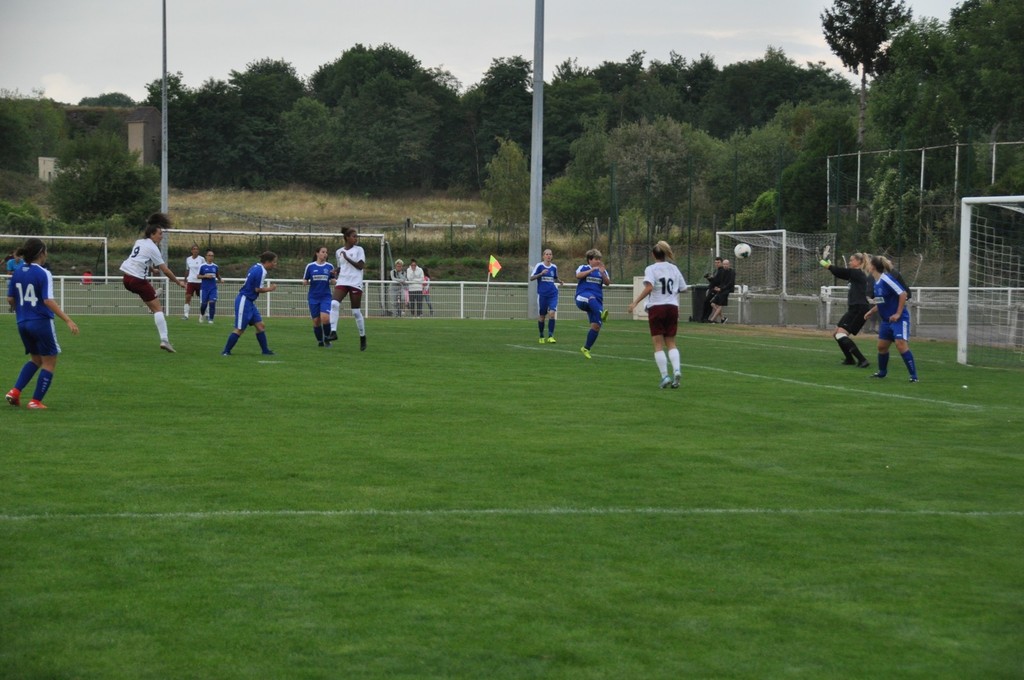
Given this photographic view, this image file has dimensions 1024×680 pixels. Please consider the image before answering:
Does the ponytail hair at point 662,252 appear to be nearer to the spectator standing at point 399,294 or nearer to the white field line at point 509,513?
the white field line at point 509,513

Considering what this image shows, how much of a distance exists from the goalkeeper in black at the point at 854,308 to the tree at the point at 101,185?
50.8m

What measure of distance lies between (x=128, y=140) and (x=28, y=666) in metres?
108

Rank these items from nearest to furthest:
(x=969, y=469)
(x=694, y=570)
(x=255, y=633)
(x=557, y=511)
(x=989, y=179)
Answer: (x=255, y=633), (x=694, y=570), (x=557, y=511), (x=969, y=469), (x=989, y=179)

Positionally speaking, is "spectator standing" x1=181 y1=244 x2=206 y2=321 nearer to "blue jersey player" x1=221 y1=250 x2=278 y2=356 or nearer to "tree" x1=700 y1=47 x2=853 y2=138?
"blue jersey player" x1=221 y1=250 x2=278 y2=356

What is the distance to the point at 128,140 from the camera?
350 ft

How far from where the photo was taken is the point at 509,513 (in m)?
7.66

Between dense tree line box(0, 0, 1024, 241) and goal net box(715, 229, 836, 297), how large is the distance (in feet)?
9.19

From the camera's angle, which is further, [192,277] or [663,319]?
[192,277]

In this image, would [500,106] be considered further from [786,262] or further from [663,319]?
[663,319]

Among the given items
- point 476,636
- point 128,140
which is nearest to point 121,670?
point 476,636

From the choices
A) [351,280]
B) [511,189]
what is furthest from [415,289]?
[511,189]

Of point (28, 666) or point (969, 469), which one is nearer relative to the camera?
point (28, 666)

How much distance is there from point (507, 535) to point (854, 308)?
14.8 m

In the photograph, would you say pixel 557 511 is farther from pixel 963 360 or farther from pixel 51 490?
pixel 963 360
